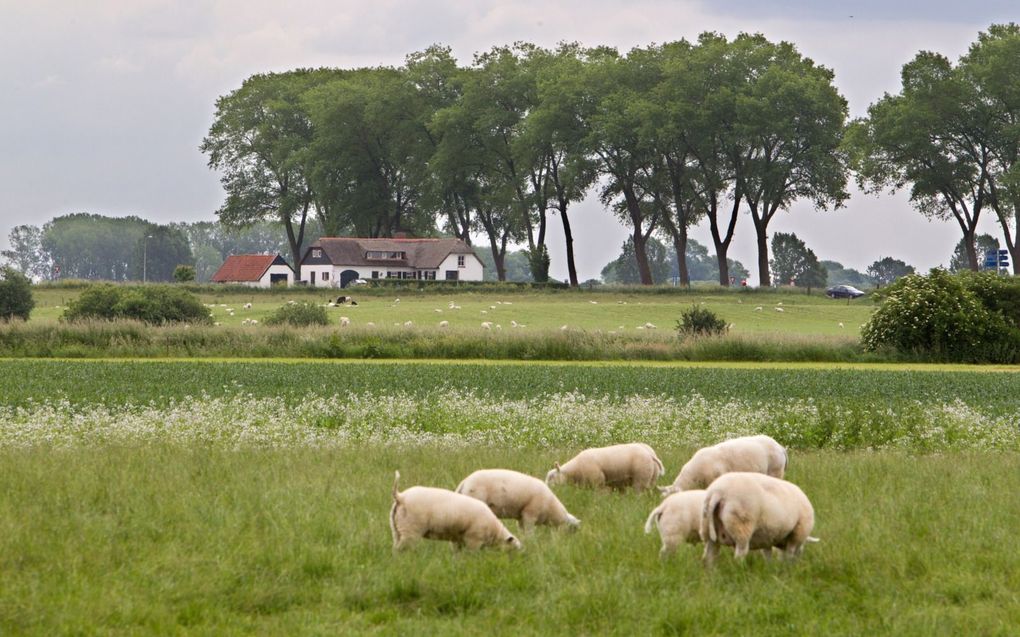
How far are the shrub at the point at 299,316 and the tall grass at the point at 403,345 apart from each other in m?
9.12

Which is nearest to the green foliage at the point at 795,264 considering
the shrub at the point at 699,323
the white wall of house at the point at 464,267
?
the white wall of house at the point at 464,267

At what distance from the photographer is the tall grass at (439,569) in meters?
9.51

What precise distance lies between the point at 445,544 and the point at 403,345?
35.9 metres

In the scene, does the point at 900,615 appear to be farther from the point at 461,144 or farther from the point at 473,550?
the point at 461,144

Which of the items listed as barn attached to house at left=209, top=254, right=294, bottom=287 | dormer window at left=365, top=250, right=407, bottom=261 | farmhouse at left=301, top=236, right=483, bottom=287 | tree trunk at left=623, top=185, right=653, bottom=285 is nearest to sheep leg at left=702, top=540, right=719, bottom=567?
tree trunk at left=623, top=185, right=653, bottom=285

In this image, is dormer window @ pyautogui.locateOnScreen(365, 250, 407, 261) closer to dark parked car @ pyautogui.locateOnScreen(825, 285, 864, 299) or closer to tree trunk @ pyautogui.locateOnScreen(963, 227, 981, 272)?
dark parked car @ pyautogui.locateOnScreen(825, 285, 864, 299)

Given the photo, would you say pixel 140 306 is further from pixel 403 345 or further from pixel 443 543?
pixel 443 543

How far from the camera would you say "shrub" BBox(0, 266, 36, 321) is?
210 ft

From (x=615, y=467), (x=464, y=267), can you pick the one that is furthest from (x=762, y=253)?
(x=615, y=467)

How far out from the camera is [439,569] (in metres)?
10.6

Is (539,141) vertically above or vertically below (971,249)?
above

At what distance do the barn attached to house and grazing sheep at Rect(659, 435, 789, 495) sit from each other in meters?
131

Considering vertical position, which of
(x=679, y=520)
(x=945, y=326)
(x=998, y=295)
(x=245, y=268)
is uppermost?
(x=245, y=268)

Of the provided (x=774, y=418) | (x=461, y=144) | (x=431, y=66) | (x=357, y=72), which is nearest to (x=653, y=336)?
(x=774, y=418)
